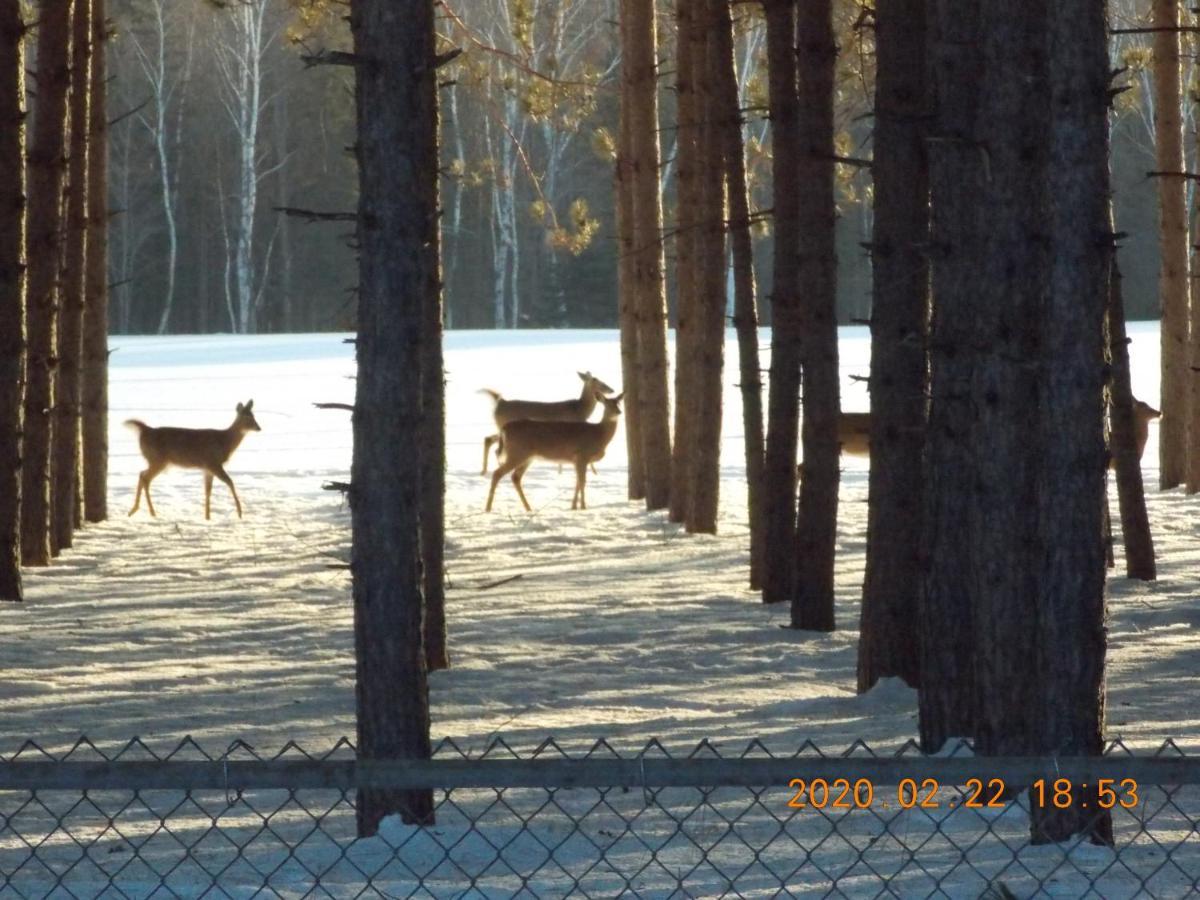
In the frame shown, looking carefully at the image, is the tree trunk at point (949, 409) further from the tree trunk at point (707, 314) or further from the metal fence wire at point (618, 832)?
the tree trunk at point (707, 314)

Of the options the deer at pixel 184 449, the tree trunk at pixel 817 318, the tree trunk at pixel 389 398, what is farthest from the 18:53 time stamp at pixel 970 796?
the deer at pixel 184 449

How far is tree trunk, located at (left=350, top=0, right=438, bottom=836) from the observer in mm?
5340

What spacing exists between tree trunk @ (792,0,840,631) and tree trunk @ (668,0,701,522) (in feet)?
16.6

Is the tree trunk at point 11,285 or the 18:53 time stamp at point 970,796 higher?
the tree trunk at point 11,285

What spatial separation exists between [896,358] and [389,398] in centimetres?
353

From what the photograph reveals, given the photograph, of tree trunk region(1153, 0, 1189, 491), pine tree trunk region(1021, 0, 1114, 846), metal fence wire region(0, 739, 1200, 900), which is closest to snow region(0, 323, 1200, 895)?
metal fence wire region(0, 739, 1200, 900)

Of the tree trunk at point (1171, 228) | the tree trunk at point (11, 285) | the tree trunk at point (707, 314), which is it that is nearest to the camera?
the tree trunk at point (11, 285)

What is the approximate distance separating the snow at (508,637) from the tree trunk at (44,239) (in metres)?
0.85

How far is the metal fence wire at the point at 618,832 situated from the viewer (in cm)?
382

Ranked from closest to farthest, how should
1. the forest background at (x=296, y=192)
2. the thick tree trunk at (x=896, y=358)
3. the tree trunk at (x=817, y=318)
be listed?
the thick tree trunk at (x=896, y=358)
the tree trunk at (x=817, y=318)
the forest background at (x=296, y=192)

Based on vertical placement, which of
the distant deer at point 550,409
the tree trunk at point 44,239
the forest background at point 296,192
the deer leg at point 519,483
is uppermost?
the forest background at point 296,192

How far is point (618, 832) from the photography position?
5531 mm

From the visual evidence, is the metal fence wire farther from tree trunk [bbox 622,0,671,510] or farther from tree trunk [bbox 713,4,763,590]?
tree trunk [bbox 622,0,671,510]

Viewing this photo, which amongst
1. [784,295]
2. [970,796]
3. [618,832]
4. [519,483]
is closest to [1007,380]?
[970,796]
